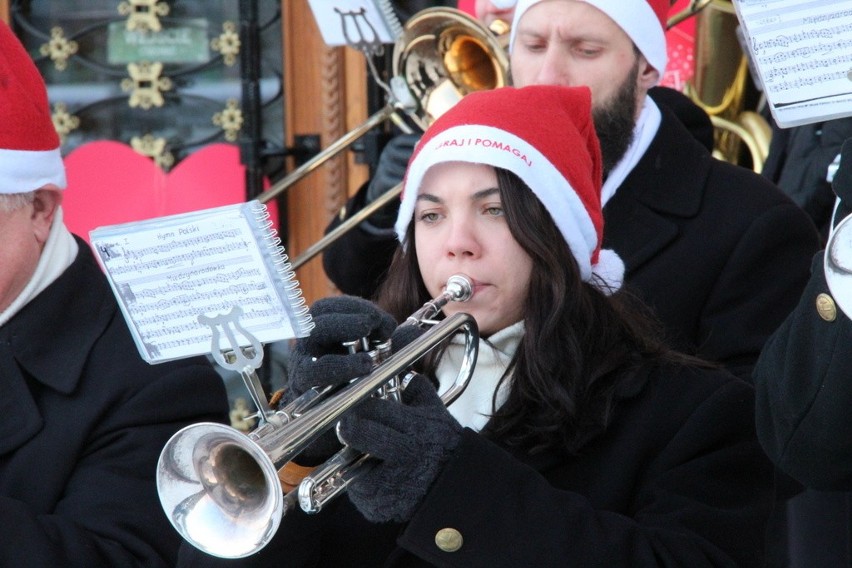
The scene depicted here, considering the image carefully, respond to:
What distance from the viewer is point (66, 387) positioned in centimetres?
265

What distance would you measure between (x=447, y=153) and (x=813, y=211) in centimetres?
180

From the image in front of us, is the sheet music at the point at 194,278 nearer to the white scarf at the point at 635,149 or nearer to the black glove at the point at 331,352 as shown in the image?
the black glove at the point at 331,352

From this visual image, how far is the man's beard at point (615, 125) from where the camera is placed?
3342mm

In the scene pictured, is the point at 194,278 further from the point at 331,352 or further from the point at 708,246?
the point at 708,246

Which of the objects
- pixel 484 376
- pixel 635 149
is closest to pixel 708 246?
pixel 635 149

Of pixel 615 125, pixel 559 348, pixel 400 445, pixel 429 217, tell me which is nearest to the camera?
pixel 400 445

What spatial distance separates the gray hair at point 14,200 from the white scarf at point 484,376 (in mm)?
881

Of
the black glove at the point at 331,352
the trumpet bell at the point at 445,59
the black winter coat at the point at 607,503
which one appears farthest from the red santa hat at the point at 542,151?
the trumpet bell at the point at 445,59

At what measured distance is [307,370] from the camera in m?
2.07

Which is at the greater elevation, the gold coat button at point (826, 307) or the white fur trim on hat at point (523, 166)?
the gold coat button at point (826, 307)

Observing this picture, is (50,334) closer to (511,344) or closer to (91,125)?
(511,344)

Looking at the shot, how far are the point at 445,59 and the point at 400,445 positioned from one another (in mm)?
2174

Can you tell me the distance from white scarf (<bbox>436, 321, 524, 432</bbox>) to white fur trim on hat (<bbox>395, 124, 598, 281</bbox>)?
0.20 meters

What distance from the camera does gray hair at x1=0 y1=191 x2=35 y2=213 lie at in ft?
8.81
